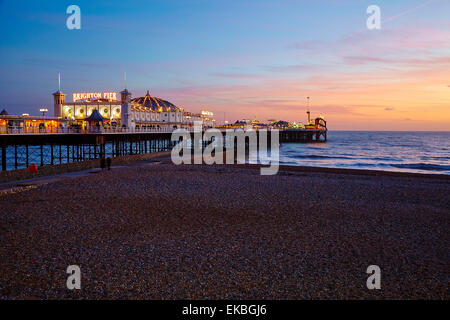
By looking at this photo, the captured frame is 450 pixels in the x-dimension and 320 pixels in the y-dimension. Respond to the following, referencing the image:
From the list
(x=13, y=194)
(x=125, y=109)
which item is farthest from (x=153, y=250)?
(x=125, y=109)

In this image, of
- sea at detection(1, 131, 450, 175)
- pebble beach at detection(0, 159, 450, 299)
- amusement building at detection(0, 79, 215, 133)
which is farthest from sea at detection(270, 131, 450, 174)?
pebble beach at detection(0, 159, 450, 299)

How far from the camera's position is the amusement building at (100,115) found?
1474 inches

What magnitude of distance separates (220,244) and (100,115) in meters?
33.5

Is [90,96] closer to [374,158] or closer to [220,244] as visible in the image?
[374,158]

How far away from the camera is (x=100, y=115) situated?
3831 centimetres

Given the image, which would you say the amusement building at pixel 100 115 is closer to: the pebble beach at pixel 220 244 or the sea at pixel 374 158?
the pebble beach at pixel 220 244

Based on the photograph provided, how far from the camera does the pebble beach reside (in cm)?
635

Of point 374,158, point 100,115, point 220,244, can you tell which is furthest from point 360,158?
point 220,244

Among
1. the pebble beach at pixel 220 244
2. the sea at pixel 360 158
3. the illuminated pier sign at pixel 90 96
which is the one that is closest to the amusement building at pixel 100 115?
the illuminated pier sign at pixel 90 96

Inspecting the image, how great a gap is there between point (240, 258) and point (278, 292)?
161 centimetres

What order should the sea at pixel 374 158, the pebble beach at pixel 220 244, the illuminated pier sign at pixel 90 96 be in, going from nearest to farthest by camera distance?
the pebble beach at pixel 220 244 → the sea at pixel 374 158 → the illuminated pier sign at pixel 90 96

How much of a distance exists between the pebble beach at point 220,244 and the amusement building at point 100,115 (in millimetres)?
19508

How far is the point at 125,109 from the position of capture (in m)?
53.9
